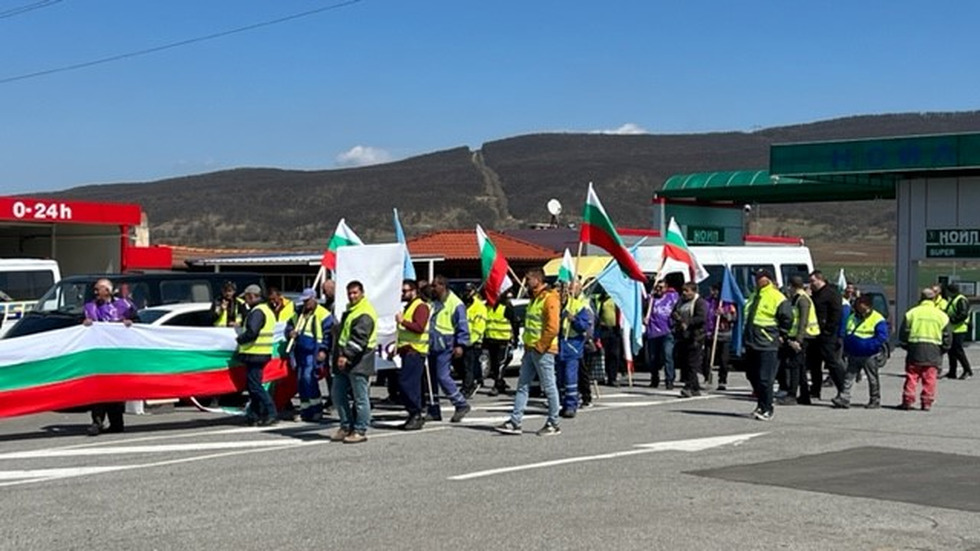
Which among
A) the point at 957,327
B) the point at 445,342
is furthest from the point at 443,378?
the point at 957,327

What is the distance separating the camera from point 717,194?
43.6m

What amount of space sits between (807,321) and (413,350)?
18.1ft

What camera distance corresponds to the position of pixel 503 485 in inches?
450

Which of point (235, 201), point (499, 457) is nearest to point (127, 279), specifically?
point (499, 457)

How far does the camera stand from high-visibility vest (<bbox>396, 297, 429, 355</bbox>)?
15.2 m

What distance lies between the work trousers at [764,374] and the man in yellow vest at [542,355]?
2836 millimetres

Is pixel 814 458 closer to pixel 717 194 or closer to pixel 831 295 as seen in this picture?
pixel 831 295

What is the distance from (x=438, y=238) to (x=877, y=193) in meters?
15.1

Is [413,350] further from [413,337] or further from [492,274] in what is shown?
[492,274]

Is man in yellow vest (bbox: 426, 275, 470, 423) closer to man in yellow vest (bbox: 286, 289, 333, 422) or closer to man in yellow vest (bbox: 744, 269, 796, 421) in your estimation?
man in yellow vest (bbox: 286, 289, 333, 422)

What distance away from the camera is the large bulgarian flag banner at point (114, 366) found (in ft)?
50.1

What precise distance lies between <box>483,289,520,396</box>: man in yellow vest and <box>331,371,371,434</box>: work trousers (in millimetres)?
6088

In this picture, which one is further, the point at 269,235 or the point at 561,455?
the point at 269,235

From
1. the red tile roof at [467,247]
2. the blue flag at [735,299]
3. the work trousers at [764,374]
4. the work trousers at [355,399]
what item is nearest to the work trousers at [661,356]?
the blue flag at [735,299]
